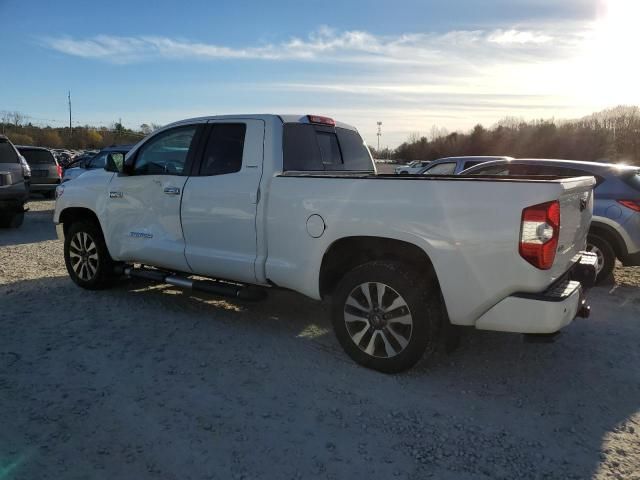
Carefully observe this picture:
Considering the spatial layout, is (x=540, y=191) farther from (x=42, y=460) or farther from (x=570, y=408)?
(x=42, y=460)

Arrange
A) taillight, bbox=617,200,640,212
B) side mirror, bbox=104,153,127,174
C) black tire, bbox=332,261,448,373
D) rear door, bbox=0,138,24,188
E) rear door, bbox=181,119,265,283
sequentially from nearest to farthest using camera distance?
black tire, bbox=332,261,448,373 → rear door, bbox=181,119,265,283 → side mirror, bbox=104,153,127,174 → taillight, bbox=617,200,640,212 → rear door, bbox=0,138,24,188

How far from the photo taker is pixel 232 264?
15.6 feet

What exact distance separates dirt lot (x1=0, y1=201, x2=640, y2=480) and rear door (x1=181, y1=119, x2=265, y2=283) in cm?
68

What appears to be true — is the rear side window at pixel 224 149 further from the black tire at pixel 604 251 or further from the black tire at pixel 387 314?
the black tire at pixel 604 251

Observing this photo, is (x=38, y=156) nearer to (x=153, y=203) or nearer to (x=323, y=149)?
(x=153, y=203)

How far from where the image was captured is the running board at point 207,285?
473cm

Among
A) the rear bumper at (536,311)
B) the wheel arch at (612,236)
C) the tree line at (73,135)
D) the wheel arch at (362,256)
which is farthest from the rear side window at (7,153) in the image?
the tree line at (73,135)

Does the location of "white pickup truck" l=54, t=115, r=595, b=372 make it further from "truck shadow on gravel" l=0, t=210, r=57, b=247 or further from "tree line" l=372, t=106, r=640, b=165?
"tree line" l=372, t=106, r=640, b=165

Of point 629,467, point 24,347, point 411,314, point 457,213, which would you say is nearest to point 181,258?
point 24,347

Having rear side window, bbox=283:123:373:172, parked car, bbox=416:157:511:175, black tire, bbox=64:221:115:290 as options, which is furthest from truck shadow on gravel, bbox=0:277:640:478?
parked car, bbox=416:157:511:175

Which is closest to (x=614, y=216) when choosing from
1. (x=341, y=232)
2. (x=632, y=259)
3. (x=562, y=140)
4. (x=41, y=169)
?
(x=632, y=259)

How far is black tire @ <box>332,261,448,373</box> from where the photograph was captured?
3.78m

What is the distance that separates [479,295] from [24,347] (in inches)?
148

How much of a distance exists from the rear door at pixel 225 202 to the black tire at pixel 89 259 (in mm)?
1498
